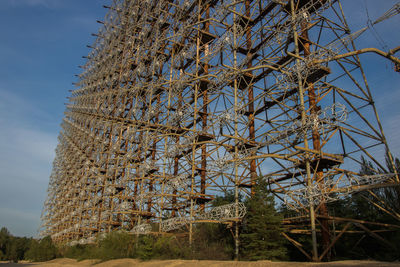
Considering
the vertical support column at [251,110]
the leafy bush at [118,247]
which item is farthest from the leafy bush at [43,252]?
the vertical support column at [251,110]

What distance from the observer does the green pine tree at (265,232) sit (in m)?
12.8

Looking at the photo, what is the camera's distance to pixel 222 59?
22.4 meters

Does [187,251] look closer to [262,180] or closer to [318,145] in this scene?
[262,180]

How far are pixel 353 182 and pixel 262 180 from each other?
366 cm

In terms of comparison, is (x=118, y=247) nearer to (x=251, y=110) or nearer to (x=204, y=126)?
(x=204, y=126)

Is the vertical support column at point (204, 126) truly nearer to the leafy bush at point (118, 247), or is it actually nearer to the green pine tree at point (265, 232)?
the leafy bush at point (118, 247)

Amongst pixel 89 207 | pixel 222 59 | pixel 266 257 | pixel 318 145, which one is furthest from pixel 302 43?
pixel 89 207

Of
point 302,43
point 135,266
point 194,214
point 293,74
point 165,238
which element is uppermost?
point 302,43

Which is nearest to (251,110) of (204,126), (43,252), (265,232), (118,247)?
(204,126)

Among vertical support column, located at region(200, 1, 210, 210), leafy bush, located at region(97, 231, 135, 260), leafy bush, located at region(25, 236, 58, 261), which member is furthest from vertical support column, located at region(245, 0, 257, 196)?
leafy bush, located at region(25, 236, 58, 261)

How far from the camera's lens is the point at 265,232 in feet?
42.7

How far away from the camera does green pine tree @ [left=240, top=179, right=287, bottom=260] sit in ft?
41.9

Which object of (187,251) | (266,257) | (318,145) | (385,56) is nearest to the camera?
(385,56)

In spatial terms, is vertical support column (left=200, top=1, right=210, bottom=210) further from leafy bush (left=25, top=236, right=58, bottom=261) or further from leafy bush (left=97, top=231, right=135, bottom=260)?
leafy bush (left=25, top=236, right=58, bottom=261)
